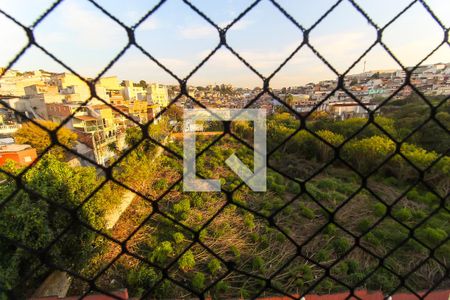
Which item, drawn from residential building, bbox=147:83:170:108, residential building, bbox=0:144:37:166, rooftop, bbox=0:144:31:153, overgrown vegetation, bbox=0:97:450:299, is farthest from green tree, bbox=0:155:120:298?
rooftop, bbox=0:144:31:153

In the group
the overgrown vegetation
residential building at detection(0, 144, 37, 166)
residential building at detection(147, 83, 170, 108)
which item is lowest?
the overgrown vegetation

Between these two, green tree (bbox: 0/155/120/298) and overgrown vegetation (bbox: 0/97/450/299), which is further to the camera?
overgrown vegetation (bbox: 0/97/450/299)

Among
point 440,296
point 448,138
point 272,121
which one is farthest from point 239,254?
point 448,138

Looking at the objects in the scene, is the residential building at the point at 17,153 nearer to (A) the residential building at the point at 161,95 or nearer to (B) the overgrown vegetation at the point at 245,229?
(B) the overgrown vegetation at the point at 245,229

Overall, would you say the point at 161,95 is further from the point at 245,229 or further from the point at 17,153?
the point at 17,153

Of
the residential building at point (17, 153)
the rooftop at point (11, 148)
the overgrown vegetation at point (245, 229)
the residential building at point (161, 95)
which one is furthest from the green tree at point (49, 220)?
the rooftop at point (11, 148)

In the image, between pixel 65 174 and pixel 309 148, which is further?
pixel 309 148

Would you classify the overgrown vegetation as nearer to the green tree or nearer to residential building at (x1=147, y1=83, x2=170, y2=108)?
the green tree

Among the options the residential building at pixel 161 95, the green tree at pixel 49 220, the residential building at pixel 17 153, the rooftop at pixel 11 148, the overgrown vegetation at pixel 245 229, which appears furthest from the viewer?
the rooftop at pixel 11 148

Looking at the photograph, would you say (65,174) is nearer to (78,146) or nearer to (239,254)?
(239,254)

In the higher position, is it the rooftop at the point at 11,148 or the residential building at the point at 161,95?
the residential building at the point at 161,95

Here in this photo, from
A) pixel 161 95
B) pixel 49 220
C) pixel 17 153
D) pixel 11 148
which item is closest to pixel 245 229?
pixel 161 95
